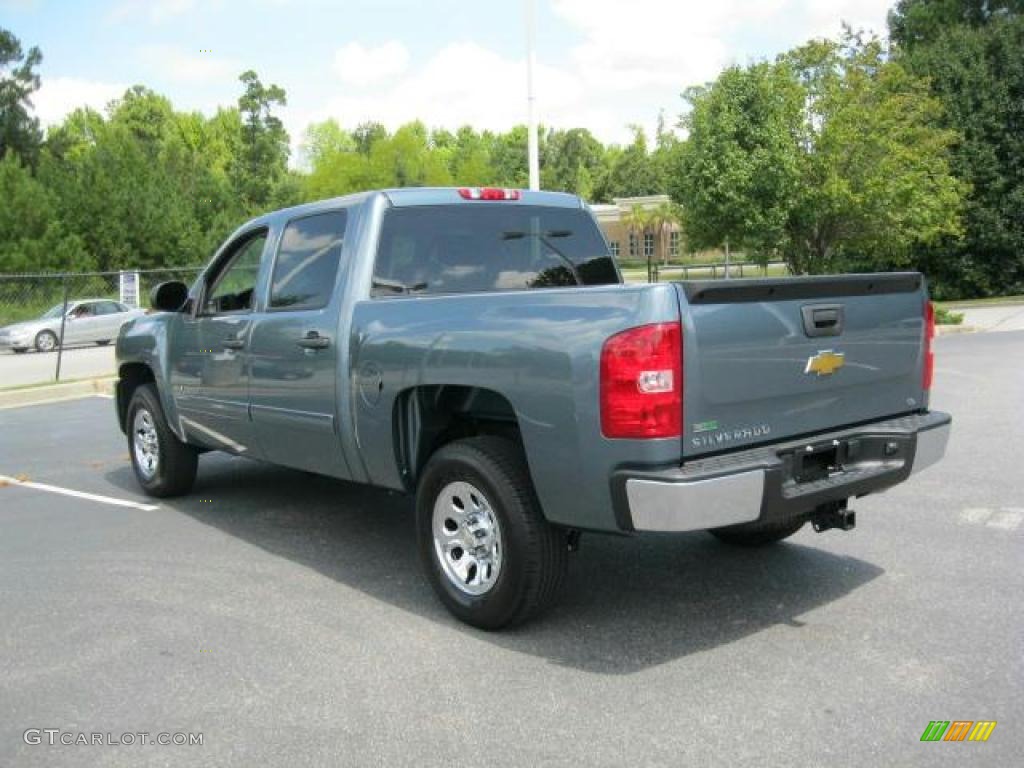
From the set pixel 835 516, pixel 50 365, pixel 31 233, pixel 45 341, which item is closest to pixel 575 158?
pixel 31 233

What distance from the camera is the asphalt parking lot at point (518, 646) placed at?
3.40 m

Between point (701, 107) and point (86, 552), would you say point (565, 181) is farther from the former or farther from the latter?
point (86, 552)

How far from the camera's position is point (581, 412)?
3.80 metres

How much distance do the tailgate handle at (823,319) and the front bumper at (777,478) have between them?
453 mm

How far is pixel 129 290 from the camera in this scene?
944 inches

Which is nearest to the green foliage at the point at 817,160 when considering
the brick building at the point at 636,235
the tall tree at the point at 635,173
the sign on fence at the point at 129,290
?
the sign on fence at the point at 129,290

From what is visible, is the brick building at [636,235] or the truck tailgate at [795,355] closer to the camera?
the truck tailgate at [795,355]

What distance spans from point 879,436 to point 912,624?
0.85 m

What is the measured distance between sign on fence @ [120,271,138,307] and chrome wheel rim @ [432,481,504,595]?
2022 cm

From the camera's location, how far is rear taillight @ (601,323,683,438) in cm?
364

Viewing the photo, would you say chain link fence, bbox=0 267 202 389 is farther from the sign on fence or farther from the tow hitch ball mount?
the tow hitch ball mount

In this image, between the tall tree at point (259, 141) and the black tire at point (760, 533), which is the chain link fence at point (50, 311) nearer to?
the black tire at point (760, 533)

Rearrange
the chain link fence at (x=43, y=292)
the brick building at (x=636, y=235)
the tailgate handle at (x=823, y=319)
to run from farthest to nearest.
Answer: the brick building at (x=636, y=235)
the chain link fence at (x=43, y=292)
the tailgate handle at (x=823, y=319)

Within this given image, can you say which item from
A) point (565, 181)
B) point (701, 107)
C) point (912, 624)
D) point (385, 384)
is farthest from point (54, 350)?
point (565, 181)
